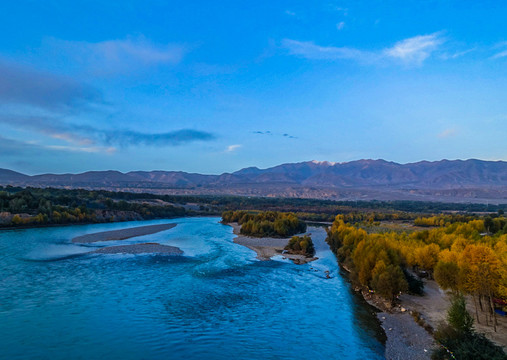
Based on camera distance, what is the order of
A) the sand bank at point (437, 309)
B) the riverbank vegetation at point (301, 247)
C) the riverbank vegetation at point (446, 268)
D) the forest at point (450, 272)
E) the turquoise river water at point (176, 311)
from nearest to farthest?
the turquoise river water at point (176, 311)
the sand bank at point (437, 309)
the forest at point (450, 272)
the riverbank vegetation at point (446, 268)
the riverbank vegetation at point (301, 247)

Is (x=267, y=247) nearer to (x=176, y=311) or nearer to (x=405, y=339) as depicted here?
(x=176, y=311)

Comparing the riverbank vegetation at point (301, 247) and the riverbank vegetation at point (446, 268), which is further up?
the riverbank vegetation at point (446, 268)

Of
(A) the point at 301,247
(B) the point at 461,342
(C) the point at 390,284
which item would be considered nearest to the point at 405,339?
(B) the point at 461,342

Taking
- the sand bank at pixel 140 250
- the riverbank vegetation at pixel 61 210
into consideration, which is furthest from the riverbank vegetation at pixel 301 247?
the riverbank vegetation at pixel 61 210

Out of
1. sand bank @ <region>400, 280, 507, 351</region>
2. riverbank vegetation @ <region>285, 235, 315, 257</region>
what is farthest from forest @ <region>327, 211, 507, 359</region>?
riverbank vegetation @ <region>285, 235, 315, 257</region>

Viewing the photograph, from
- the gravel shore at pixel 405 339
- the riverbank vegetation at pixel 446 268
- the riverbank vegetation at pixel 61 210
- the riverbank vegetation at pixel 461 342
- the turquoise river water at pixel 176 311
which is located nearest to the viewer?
the riverbank vegetation at pixel 461 342

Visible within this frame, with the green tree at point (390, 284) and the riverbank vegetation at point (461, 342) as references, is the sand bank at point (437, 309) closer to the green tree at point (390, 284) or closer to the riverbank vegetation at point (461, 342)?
the green tree at point (390, 284)
